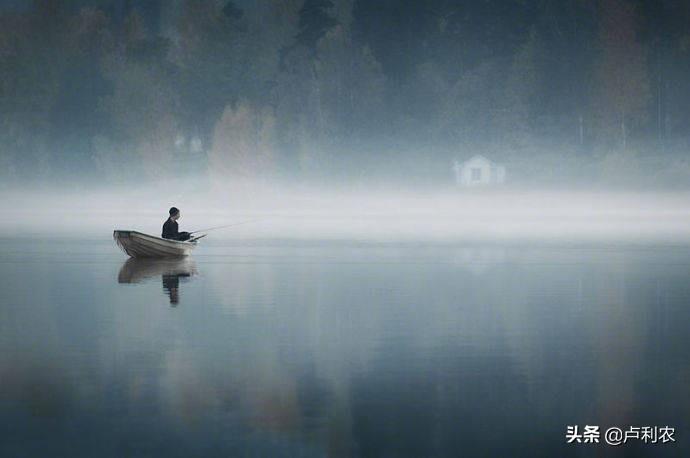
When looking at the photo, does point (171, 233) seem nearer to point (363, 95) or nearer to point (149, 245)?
point (149, 245)

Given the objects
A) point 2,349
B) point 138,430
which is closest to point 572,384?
point 138,430

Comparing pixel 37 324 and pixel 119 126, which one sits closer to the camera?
pixel 37 324

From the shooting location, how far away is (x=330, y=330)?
2067 cm

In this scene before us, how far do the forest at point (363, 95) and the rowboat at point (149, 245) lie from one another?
5791 centimetres

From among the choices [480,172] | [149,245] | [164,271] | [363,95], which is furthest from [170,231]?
[480,172]

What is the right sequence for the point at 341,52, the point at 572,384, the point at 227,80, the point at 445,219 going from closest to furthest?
the point at 572,384, the point at 445,219, the point at 341,52, the point at 227,80

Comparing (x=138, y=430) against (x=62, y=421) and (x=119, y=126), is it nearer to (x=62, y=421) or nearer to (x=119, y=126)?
(x=62, y=421)

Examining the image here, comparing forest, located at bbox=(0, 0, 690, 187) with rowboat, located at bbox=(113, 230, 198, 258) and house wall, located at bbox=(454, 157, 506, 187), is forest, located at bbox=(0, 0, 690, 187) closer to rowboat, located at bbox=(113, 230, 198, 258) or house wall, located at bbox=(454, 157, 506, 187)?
house wall, located at bbox=(454, 157, 506, 187)

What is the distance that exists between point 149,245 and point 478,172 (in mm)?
63924

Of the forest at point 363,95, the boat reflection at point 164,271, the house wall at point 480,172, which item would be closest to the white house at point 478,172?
the house wall at point 480,172

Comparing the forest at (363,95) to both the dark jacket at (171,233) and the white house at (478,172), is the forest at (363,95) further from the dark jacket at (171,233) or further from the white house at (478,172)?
the dark jacket at (171,233)

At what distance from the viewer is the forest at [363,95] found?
94.5 meters

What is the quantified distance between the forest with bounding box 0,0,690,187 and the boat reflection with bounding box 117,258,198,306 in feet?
191

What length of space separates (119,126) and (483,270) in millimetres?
76229
